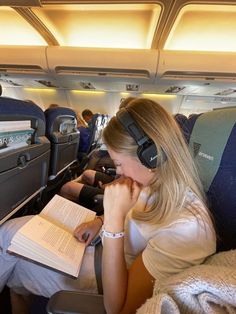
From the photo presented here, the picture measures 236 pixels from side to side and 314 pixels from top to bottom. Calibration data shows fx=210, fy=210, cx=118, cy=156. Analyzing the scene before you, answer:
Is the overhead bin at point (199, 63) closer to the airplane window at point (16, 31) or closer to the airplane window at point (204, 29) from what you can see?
the airplane window at point (204, 29)

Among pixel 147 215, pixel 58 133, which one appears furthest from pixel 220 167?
pixel 58 133

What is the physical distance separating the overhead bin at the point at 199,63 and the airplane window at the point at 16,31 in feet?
6.60

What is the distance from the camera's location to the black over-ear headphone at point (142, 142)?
0.68m

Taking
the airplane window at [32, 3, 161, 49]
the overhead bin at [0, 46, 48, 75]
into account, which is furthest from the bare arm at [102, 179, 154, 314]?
the overhead bin at [0, 46, 48, 75]

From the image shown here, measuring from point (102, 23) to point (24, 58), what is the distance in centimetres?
149

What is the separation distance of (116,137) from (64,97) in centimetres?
658

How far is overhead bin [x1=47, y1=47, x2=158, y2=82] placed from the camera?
316 centimetres

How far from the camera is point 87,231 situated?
0.96 m

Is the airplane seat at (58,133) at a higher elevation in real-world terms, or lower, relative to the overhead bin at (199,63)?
lower

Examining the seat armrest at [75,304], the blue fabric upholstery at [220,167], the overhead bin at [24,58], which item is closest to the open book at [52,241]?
the seat armrest at [75,304]

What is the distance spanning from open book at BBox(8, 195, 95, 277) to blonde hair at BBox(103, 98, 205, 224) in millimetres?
348

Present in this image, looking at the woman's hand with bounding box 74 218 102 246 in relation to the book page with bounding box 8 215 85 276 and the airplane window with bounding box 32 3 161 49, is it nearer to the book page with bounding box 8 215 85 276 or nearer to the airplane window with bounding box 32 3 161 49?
the book page with bounding box 8 215 85 276

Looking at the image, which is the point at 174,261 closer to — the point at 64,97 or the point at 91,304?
the point at 91,304

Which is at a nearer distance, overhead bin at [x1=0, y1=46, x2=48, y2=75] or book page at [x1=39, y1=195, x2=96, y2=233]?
book page at [x1=39, y1=195, x2=96, y2=233]
